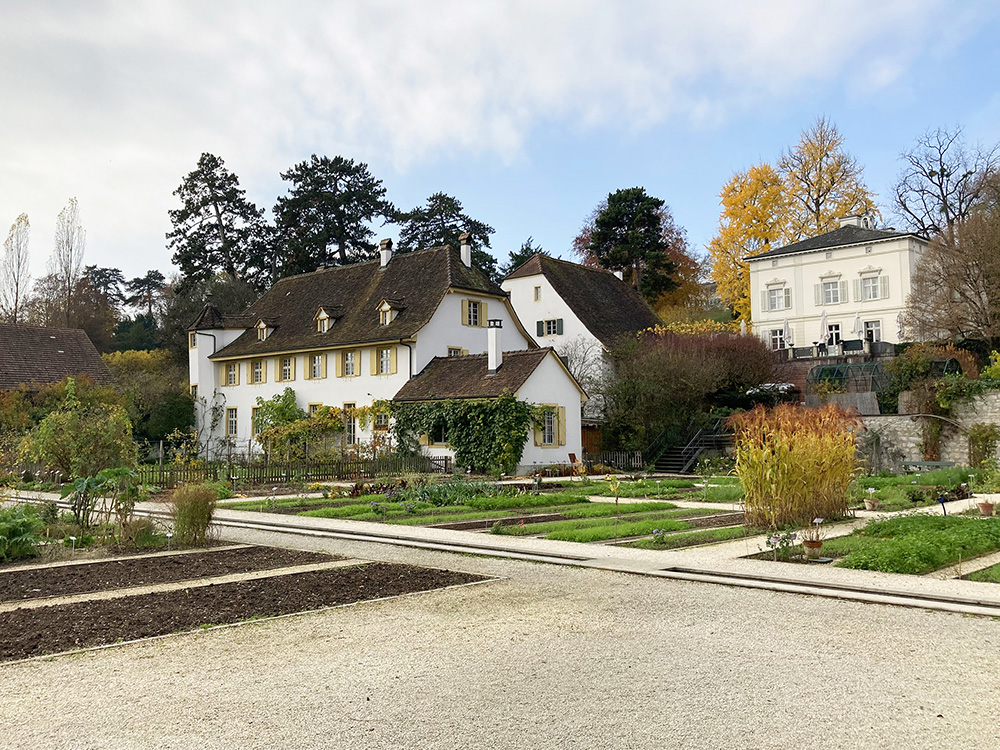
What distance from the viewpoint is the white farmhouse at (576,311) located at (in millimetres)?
43188

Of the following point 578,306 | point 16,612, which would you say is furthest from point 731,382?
point 16,612

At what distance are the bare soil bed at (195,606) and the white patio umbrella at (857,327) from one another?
41.3m

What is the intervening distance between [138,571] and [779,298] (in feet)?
148

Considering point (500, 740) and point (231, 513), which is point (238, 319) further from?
point (500, 740)

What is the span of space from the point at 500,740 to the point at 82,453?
14.8 m

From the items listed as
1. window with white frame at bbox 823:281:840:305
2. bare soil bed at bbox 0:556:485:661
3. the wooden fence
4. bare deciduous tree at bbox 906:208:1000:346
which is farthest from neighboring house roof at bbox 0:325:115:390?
window with white frame at bbox 823:281:840:305

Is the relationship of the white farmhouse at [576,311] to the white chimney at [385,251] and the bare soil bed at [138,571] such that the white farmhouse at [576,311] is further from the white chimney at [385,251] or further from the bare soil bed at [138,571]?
the bare soil bed at [138,571]

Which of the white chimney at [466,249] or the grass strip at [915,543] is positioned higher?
the white chimney at [466,249]

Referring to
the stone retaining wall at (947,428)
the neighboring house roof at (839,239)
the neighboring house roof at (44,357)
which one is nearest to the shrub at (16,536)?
the stone retaining wall at (947,428)

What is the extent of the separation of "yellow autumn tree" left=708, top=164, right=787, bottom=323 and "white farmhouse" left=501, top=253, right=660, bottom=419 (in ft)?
24.5

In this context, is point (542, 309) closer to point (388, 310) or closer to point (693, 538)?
point (388, 310)

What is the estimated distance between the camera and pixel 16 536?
12203mm

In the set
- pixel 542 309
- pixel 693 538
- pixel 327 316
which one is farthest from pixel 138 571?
pixel 542 309

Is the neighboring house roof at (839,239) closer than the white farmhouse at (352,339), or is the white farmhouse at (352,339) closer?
the white farmhouse at (352,339)
